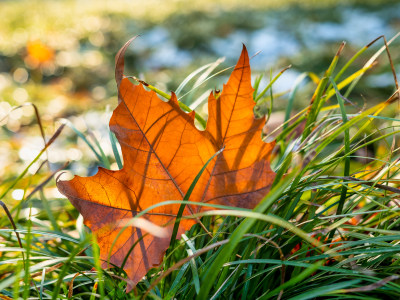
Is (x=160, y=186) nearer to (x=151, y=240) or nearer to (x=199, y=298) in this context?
(x=151, y=240)

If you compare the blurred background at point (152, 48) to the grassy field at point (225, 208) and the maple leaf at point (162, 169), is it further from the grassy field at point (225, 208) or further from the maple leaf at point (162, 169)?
the maple leaf at point (162, 169)

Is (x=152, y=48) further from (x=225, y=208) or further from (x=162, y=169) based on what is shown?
(x=225, y=208)

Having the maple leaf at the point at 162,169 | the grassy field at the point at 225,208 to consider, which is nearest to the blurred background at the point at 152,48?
the grassy field at the point at 225,208

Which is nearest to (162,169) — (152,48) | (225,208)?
(225,208)

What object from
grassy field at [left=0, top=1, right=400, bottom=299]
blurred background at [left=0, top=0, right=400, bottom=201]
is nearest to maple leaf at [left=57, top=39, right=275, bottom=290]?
grassy field at [left=0, top=1, right=400, bottom=299]

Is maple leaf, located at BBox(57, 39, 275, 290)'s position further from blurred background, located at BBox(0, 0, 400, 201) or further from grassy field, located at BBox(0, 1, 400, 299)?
blurred background, located at BBox(0, 0, 400, 201)
